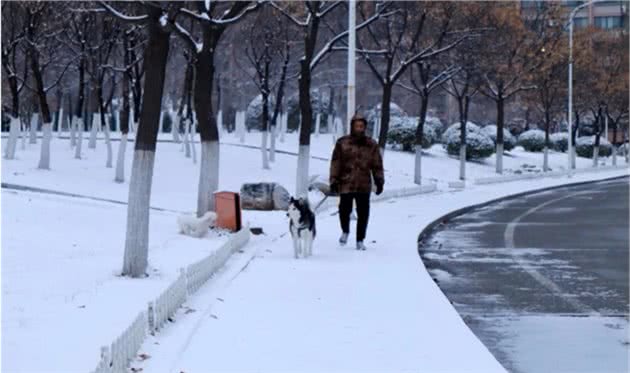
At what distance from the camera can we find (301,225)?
13.0 m

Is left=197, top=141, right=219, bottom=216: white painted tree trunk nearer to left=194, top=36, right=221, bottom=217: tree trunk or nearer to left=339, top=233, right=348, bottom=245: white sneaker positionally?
left=194, top=36, right=221, bottom=217: tree trunk

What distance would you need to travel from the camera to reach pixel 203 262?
10609 mm

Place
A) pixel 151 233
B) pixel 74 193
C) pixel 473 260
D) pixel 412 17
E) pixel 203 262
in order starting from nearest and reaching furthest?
pixel 203 262 < pixel 473 260 < pixel 151 233 < pixel 74 193 < pixel 412 17

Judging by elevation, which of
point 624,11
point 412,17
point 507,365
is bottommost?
point 507,365

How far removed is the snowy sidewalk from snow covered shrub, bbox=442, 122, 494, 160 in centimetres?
3808

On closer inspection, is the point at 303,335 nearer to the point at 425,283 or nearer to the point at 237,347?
the point at 237,347

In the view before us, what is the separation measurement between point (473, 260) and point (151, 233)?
4.89 metres

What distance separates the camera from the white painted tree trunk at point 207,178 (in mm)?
17359

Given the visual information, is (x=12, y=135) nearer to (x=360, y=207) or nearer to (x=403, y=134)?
(x=360, y=207)

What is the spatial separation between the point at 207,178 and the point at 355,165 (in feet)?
13.5

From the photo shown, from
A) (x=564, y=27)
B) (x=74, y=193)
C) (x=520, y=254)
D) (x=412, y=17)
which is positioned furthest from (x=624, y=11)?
(x=520, y=254)

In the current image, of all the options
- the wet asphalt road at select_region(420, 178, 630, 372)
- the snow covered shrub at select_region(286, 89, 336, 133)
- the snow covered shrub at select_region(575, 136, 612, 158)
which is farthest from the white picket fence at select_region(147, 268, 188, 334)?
the snow covered shrub at select_region(575, 136, 612, 158)

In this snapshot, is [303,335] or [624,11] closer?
[303,335]

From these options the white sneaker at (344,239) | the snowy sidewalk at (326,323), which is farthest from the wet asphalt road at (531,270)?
the white sneaker at (344,239)
